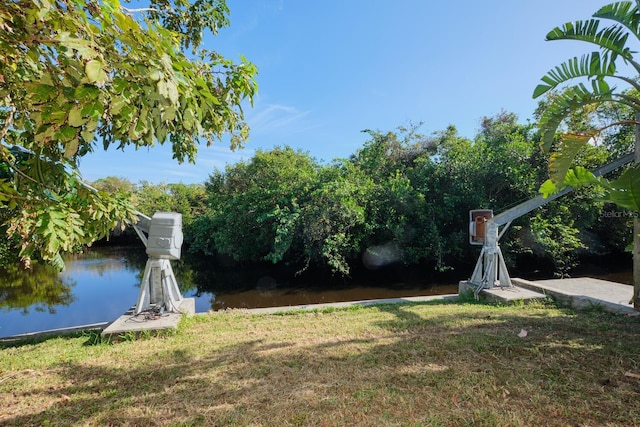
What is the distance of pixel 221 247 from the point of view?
1415 cm

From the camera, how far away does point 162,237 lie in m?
4.99

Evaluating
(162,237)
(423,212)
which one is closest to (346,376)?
(162,237)

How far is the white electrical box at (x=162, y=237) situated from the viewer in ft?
16.4

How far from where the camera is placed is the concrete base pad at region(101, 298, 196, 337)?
4.42 meters

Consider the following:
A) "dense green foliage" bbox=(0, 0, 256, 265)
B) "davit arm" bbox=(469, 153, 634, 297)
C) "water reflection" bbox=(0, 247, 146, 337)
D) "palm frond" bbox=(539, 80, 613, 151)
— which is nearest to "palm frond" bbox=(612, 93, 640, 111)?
"palm frond" bbox=(539, 80, 613, 151)

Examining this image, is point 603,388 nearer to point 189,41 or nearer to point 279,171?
point 189,41

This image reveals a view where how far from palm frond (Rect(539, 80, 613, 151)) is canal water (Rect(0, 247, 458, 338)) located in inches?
256

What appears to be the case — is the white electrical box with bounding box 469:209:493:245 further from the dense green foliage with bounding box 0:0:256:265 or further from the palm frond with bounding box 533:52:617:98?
the dense green foliage with bounding box 0:0:256:265

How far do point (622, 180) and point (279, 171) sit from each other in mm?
11689

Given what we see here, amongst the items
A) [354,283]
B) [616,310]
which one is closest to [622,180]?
[616,310]

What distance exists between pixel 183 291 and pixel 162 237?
754 cm

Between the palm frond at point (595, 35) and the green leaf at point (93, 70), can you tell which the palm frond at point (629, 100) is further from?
the green leaf at point (93, 70)

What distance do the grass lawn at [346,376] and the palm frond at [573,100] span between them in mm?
2637

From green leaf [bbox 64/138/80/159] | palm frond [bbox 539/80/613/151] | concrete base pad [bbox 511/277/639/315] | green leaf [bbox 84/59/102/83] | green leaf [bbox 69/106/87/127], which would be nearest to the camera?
green leaf [bbox 84/59/102/83]
